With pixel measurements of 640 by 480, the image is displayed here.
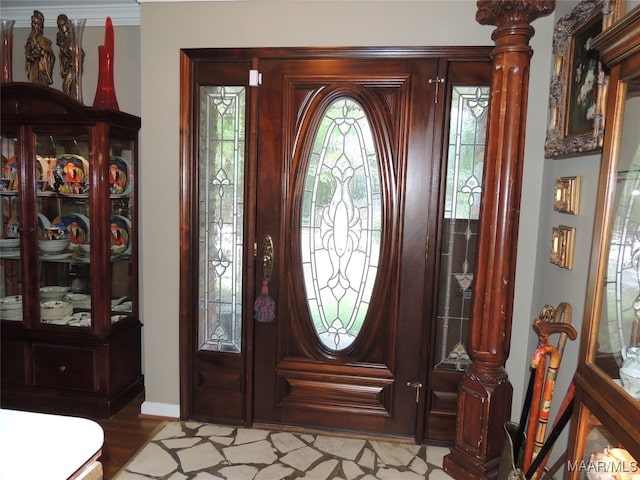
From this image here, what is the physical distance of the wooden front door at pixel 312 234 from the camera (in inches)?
96.5

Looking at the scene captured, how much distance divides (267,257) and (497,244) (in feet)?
4.08

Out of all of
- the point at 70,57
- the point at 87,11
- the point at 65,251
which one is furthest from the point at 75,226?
the point at 87,11

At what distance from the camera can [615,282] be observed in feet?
3.97

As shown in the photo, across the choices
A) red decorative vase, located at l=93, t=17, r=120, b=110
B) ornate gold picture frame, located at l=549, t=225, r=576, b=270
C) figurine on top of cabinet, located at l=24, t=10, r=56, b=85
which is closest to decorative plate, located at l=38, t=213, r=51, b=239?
red decorative vase, located at l=93, t=17, r=120, b=110

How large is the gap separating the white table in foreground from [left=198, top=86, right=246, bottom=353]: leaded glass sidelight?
1.75 meters

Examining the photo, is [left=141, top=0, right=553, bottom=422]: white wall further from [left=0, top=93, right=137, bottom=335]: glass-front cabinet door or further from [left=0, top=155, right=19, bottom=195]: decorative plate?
[left=0, top=155, right=19, bottom=195]: decorative plate

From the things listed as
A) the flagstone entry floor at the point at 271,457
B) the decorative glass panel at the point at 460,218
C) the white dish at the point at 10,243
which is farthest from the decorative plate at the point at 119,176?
the decorative glass panel at the point at 460,218

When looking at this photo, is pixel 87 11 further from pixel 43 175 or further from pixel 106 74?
pixel 43 175

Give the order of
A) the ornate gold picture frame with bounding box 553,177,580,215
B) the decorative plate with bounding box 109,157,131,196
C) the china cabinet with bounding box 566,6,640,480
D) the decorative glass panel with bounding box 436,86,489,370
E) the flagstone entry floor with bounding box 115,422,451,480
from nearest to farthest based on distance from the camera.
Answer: the china cabinet with bounding box 566,6,640,480, the ornate gold picture frame with bounding box 553,177,580,215, the flagstone entry floor with bounding box 115,422,451,480, the decorative glass panel with bounding box 436,86,489,370, the decorative plate with bounding box 109,157,131,196

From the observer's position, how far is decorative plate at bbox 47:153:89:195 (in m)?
2.75

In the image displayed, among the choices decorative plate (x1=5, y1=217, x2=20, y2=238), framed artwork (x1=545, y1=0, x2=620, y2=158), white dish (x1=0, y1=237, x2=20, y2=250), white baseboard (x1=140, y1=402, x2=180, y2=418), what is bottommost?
white baseboard (x1=140, y1=402, x2=180, y2=418)

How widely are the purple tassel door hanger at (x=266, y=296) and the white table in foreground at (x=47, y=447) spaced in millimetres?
1637

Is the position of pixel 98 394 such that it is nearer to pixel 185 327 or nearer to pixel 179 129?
pixel 185 327

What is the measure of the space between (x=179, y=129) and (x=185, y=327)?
3.85 feet
